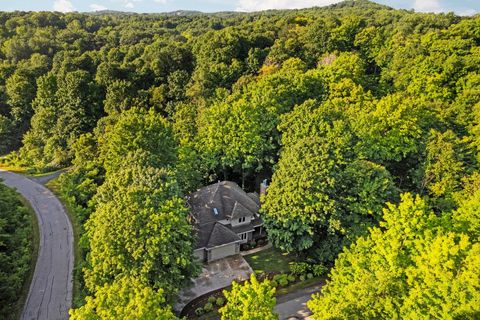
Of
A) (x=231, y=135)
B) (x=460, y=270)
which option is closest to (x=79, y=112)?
(x=231, y=135)

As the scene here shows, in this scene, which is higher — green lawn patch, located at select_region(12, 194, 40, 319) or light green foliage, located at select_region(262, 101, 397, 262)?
light green foliage, located at select_region(262, 101, 397, 262)

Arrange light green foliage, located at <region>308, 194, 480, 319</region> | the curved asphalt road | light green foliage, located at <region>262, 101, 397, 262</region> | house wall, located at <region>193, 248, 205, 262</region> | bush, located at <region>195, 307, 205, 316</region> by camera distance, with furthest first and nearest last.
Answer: house wall, located at <region>193, 248, 205, 262</region> → light green foliage, located at <region>262, 101, 397, 262</region> → the curved asphalt road → bush, located at <region>195, 307, 205, 316</region> → light green foliage, located at <region>308, 194, 480, 319</region>

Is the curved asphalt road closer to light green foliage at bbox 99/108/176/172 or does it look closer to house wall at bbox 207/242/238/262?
light green foliage at bbox 99/108/176/172

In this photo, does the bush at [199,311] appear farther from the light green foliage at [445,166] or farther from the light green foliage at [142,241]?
the light green foliage at [445,166]

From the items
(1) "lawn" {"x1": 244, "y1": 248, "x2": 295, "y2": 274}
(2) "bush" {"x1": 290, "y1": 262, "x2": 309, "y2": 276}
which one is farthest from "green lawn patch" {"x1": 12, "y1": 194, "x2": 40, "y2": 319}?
(2) "bush" {"x1": 290, "y1": 262, "x2": 309, "y2": 276}

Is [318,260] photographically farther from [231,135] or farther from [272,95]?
[272,95]

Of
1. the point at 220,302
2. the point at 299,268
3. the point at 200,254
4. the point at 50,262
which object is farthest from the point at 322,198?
the point at 50,262
